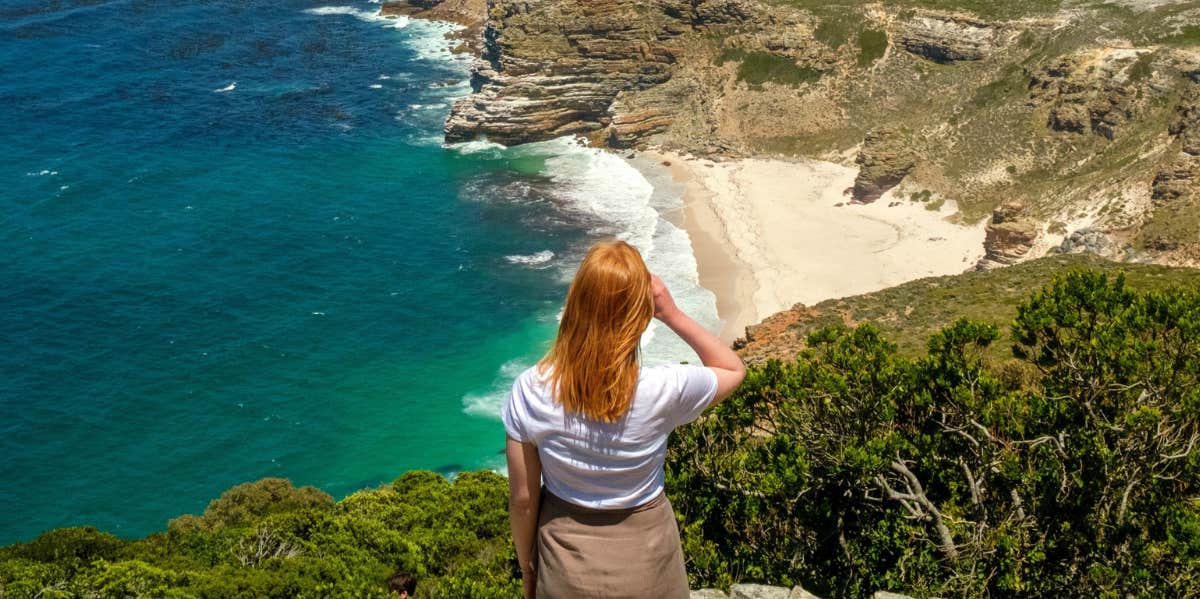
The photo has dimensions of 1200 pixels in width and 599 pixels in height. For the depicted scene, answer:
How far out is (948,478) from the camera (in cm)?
1667

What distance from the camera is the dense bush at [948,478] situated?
14.3 m

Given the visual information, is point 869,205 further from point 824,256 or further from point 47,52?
point 47,52

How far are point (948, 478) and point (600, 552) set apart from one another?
1304cm

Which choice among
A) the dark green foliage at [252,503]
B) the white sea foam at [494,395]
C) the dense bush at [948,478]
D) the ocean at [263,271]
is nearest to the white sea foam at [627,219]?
the white sea foam at [494,395]

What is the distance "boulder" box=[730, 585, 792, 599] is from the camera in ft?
38.2

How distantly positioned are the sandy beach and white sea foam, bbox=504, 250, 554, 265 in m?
9.61

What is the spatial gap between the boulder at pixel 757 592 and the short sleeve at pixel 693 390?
7.09m

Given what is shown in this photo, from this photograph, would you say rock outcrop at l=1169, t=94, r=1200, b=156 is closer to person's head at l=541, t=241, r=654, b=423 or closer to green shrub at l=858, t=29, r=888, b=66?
green shrub at l=858, t=29, r=888, b=66

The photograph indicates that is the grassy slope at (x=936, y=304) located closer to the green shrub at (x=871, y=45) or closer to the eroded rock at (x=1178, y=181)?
the eroded rock at (x=1178, y=181)

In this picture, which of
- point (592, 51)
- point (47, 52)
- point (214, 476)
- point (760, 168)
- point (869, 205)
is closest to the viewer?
point (214, 476)

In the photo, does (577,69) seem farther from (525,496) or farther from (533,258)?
(525,496)

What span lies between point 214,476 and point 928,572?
3437 centimetres

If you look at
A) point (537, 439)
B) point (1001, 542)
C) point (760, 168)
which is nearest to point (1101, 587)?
point (1001, 542)

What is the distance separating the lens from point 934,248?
59.0 metres
